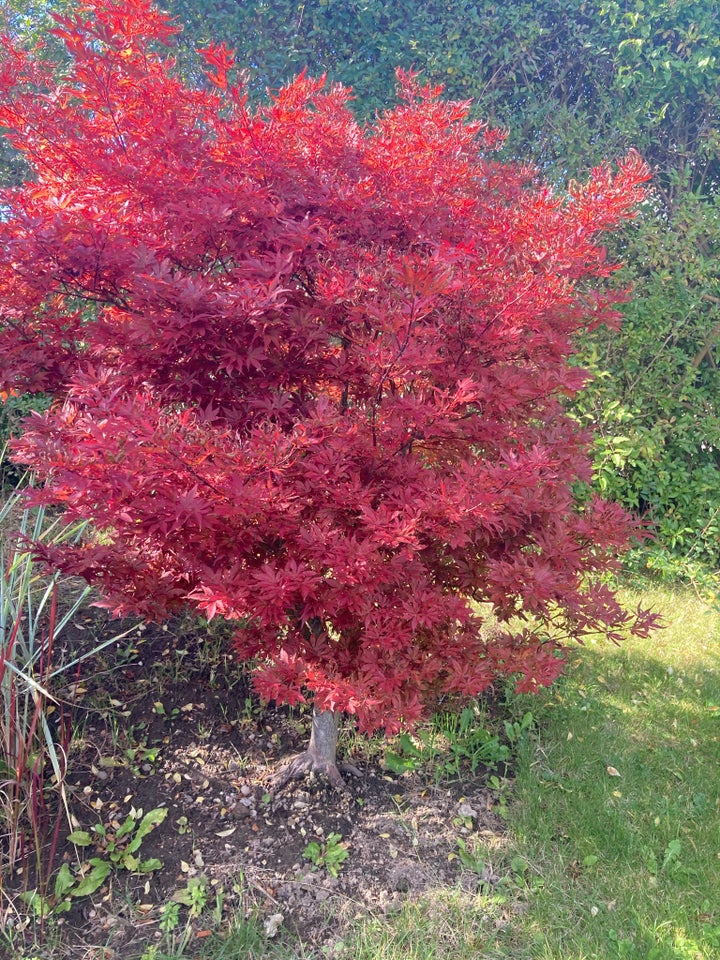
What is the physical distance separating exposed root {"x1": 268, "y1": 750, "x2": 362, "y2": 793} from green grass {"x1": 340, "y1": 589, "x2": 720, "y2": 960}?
0.58 meters

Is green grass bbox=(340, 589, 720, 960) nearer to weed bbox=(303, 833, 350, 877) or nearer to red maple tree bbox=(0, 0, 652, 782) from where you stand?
weed bbox=(303, 833, 350, 877)

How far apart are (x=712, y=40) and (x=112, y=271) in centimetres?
497

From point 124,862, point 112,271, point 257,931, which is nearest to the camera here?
point 112,271

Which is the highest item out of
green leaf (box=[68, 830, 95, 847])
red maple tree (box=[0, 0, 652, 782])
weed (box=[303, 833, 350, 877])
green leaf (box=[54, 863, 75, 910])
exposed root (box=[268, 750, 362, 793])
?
red maple tree (box=[0, 0, 652, 782])

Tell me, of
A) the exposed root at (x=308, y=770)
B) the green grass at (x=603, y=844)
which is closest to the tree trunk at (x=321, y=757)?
the exposed root at (x=308, y=770)

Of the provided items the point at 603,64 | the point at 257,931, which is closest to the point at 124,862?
the point at 257,931

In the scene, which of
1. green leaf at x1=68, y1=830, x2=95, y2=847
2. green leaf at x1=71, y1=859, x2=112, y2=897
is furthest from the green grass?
green leaf at x1=68, y1=830, x2=95, y2=847

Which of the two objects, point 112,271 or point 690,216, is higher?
point 690,216

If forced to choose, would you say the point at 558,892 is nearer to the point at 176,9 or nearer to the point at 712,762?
the point at 712,762

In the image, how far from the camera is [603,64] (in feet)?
16.8

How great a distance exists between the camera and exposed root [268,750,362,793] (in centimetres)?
266

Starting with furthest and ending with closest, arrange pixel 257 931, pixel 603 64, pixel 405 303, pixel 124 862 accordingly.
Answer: pixel 603 64 < pixel 124 862 < pixel 257 931 < pixel 405 303

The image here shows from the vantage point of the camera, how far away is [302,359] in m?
2.05

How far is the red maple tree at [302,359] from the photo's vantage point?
171cm
